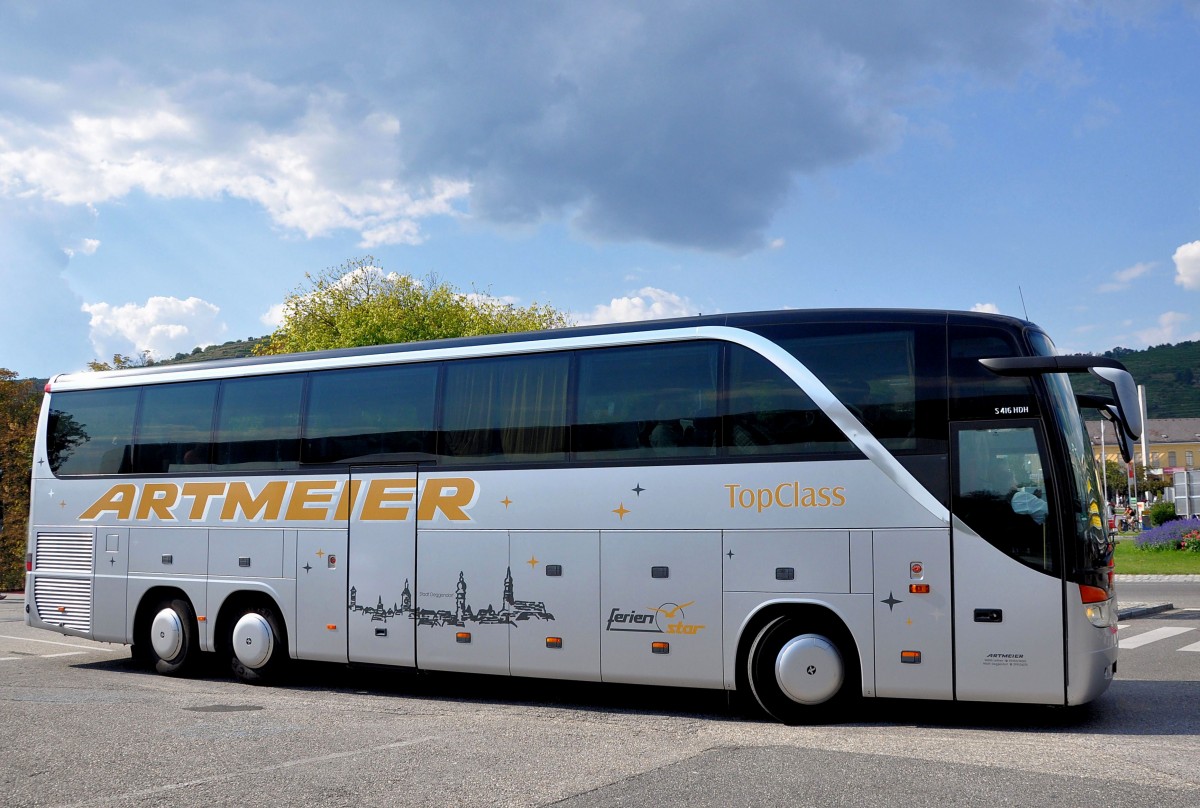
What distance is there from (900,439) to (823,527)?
1.01m

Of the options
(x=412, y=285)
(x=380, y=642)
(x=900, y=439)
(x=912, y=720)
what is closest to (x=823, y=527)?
(x=900, y=439)

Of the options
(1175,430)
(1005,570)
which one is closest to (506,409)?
(1005,570)

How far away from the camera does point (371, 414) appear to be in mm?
12141

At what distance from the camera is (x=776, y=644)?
32.0 feet

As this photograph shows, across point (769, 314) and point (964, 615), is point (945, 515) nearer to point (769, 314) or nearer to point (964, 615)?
point (964, 615)

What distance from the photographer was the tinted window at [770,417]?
959 centimetres

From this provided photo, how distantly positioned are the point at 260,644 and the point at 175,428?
298 cm

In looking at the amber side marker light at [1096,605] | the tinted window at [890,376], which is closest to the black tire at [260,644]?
the tinted window at [890,376]

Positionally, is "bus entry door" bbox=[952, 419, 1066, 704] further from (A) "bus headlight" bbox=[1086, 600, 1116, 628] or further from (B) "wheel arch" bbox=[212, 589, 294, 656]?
(B) "wheel arch" bbox=[212, 589, 294, 656]

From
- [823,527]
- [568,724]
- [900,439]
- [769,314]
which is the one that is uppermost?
[769,314]

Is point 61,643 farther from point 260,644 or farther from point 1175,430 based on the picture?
point 1175,430

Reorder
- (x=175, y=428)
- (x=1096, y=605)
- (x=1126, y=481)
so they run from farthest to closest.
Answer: (x=1126, y=481) < (x=175, y=428) < (x=1096, y=605)

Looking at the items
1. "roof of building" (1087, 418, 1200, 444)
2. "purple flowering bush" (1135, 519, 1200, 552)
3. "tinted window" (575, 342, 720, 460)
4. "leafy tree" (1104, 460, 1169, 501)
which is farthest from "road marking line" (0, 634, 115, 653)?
"roof of building" (1087, 418, 1200, 444)

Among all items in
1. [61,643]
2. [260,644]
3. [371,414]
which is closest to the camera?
[371,414]
